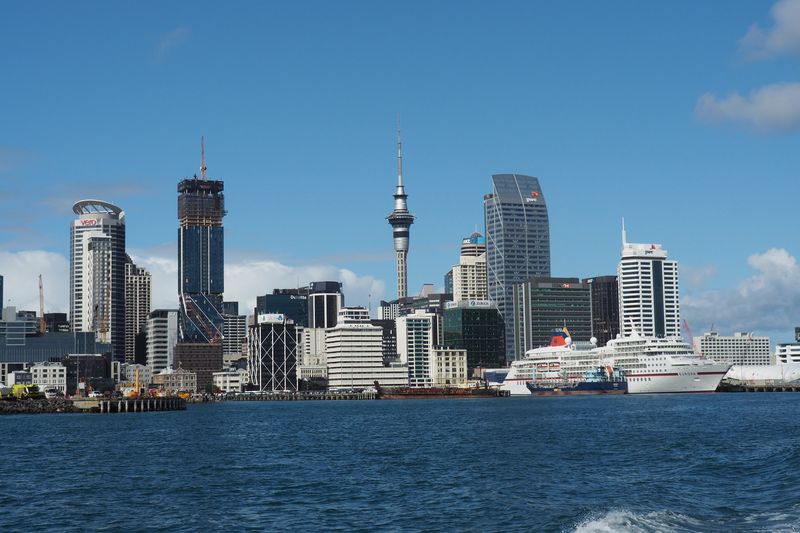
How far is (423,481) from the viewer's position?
231ft

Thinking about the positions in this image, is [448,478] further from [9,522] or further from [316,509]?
[9,522]

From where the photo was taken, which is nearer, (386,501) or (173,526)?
(173,526)

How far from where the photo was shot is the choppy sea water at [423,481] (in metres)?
55.0

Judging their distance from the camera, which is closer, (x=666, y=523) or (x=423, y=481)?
(x=666, y=523)

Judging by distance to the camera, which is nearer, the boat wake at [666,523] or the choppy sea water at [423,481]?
the boat wake at [666,523]

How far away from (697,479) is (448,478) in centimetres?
1539

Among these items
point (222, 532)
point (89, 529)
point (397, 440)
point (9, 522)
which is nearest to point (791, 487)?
point (222, 532)

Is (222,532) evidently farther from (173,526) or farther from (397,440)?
(397,440)

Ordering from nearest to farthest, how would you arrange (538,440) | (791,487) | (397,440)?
(791,487)
(538,440)
(397,440)

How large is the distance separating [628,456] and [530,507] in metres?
27.2

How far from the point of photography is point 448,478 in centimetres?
7156

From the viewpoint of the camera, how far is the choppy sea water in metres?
55.0

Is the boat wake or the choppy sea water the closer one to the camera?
the boat wake

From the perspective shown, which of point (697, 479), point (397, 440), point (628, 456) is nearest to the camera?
point (697, 479)
